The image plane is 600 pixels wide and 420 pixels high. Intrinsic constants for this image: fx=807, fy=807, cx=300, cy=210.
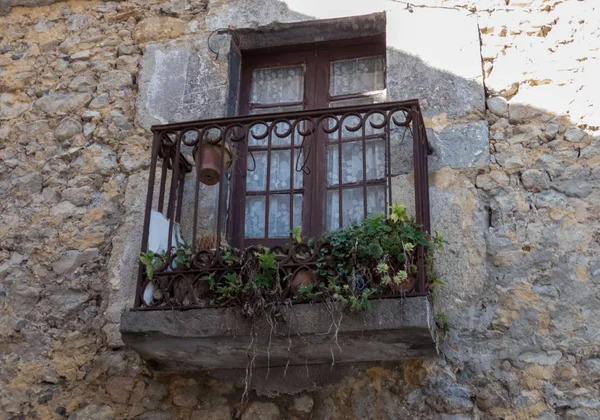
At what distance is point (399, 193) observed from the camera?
420 cm

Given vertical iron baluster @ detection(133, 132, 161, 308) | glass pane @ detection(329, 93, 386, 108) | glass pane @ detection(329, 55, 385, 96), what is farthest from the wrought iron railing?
glass pane @ detection(329, 55, 385, 96)

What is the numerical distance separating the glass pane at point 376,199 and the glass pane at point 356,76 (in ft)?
2.23

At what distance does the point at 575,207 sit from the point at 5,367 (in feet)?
9.80

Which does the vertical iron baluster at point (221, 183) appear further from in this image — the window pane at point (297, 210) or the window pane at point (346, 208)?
the window pane at point (346, 208)

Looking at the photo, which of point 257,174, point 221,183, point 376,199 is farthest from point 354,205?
point 221,183

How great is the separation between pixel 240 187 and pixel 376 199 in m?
0.79

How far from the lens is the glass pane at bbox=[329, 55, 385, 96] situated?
189 inches

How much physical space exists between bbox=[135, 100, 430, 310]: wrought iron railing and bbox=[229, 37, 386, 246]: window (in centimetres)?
1

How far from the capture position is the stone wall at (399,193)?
3715mm

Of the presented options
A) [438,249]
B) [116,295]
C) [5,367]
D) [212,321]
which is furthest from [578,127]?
[5,367]

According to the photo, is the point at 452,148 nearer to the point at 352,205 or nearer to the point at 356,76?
the point at 352,205

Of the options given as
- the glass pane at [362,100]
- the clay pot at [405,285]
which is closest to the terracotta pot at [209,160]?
the glass pane at [362,100]

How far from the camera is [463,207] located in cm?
407

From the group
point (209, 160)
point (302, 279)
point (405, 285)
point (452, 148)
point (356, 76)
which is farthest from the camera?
point (356, 76)
